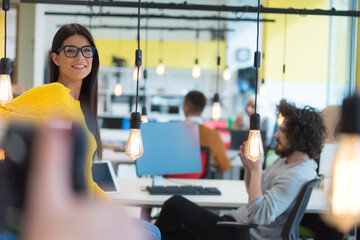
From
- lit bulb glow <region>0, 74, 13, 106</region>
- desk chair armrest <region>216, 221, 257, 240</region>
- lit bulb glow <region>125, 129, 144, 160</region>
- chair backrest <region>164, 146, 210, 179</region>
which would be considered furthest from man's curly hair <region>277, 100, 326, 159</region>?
lit bulb glow <region>0, 74, 13, 106</region>

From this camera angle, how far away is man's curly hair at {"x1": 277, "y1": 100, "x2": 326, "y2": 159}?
2938 millimetres

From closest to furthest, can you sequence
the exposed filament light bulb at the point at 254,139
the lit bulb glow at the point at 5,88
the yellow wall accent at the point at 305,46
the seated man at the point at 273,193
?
the lit bulb glow at the point at 5,88 → the exposed filament light bulb at the point at 254,139 → the seated man at the point at 273,193 → the yellow wall accent at the point at 305,46

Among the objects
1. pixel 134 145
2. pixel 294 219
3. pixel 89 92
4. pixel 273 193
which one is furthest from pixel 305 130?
pixel 89 92

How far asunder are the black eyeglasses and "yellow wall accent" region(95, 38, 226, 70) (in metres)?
10.0

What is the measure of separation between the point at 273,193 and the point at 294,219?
0.64 feet

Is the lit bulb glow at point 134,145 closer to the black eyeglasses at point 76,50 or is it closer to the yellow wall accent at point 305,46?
the black eyeglasses at point 76,50

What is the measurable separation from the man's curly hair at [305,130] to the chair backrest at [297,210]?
0.37 m

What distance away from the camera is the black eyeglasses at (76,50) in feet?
6.41

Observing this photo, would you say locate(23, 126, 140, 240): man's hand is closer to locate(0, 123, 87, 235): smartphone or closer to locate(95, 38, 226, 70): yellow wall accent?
locate(0, 123, 87, 235): smartphone

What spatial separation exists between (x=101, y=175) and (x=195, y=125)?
31.8 inches

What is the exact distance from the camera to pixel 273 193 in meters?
2.70

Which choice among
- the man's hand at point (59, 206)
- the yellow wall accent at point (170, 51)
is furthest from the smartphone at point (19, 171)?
the yellow wall accent at point (170, 51)

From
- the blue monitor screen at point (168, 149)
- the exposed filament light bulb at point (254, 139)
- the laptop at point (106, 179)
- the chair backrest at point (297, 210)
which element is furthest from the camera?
the blue monitor screen at point (168, 149)

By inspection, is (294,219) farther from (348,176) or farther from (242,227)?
(348,176)
